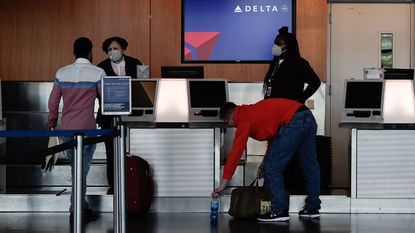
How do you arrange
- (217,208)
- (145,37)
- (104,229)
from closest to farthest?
(104,229) → (217,208) → (145,37)

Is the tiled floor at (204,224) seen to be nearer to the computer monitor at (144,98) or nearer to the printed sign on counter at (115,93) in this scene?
the computer monitor at (144,98)

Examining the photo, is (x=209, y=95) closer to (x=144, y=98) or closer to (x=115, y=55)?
(x=144, y=98)

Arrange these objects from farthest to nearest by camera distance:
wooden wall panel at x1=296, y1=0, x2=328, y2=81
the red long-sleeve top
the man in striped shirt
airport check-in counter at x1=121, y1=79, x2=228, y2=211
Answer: wooden wall panel at x1=296, y1=0, x2=328, y2=81 < airport check-in counter at x1=121, y1=79, x2=228, y2=211 < the man in striped shirt < the red long-sleeve top

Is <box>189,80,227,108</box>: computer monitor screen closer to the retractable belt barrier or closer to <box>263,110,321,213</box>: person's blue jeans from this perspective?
<box>263,110,321,213</box>: person's blue jeans

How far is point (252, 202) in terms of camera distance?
6.99 meters

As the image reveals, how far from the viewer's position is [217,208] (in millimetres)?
7121

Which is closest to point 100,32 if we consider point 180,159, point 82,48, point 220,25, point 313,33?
point 220,25

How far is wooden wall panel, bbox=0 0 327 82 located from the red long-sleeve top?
9.67ft

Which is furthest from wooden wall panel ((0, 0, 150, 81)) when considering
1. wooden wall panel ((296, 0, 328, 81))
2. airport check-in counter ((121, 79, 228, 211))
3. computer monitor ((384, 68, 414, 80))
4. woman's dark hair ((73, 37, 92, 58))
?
computer monitor ((384, 68, 414, 80))

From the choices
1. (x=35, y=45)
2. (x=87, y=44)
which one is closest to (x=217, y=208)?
(x=87, y=44)

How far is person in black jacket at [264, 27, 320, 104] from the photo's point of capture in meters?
7.18

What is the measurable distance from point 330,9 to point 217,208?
3.79 m

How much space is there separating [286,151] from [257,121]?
1.23ft

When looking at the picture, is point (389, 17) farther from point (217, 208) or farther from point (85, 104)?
point (85, 104)
